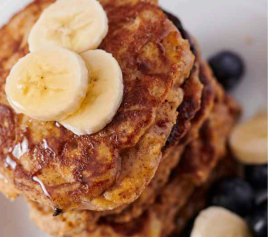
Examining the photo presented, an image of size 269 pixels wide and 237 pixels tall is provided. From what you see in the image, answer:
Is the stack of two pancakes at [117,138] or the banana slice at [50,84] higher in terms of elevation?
the banana slice at [50,84]

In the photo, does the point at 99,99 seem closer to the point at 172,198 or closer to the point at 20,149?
the point at 20,149

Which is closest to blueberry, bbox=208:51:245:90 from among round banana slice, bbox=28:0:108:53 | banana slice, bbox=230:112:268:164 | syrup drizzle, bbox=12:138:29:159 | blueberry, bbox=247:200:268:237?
banana slice, bbox=230:112:268:164

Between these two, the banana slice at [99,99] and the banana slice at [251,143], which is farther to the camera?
the banana slice at [251,143]

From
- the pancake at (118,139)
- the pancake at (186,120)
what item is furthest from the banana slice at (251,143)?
the pancake at (118,139)

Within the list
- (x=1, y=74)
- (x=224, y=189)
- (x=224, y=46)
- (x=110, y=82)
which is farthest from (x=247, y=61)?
(x=1, y=74)

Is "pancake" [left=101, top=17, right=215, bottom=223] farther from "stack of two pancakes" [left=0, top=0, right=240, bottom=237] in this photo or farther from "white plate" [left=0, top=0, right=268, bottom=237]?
"white plate" [left=0, top=0, right=268, bottom=237]

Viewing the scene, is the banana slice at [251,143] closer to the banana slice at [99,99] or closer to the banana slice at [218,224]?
the banana slice at [218,224]

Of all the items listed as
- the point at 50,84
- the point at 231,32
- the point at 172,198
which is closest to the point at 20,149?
the point at 50,84
